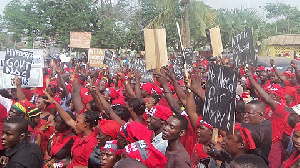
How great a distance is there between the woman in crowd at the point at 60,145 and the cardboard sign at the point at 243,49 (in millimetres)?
2974

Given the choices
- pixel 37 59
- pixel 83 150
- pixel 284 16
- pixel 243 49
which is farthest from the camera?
pixel 284 16

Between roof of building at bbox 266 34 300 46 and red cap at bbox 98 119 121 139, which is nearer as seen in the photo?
red cap at bbox 98 119 121 139

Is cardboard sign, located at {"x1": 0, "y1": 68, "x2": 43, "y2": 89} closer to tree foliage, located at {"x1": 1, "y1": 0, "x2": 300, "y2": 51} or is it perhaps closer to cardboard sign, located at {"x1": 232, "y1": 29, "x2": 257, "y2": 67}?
cardboard sign, located at {"x1": 232, "y1": 29, "x2": 257, "y2": 67}

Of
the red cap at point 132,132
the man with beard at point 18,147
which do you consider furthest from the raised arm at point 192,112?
the man with beard at point 18,147

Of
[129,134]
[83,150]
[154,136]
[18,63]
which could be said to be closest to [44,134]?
[83,150]

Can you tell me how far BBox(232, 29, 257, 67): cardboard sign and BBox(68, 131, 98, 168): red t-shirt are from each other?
2.95 m

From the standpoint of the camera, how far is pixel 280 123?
16.7ft

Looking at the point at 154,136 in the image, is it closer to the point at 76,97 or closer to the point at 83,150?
the point at 83,150

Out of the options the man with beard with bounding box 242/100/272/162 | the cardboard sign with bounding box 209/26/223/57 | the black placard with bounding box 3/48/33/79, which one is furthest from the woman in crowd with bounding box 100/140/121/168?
the cardboard sign with bounding box 209/26/223/57

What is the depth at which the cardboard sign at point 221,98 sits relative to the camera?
12.3ft

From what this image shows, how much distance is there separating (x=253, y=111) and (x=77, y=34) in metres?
10.2

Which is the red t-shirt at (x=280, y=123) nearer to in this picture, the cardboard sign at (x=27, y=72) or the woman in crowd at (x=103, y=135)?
the woman in crowd at (x=103, y=135)

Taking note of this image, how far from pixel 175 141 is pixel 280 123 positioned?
1.89 meters

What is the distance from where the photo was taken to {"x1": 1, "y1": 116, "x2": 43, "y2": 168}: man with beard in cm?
375
